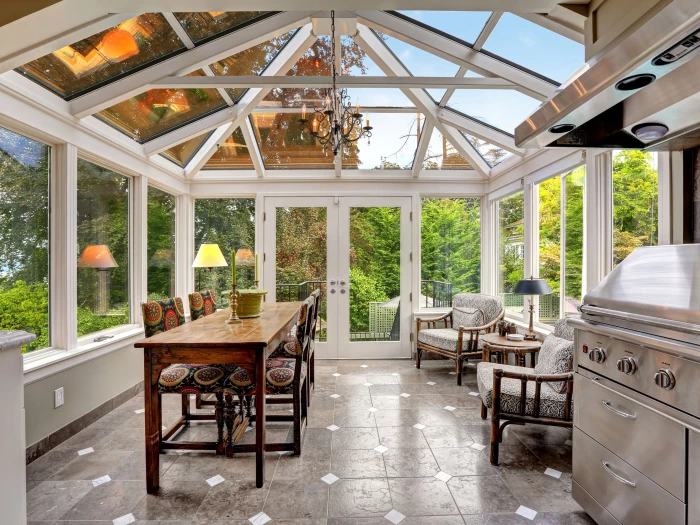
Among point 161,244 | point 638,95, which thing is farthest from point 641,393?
point 161,244

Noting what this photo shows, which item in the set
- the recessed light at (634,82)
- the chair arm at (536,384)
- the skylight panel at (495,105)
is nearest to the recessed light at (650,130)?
the recessed light at (634,82)

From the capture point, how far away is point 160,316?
A: 8.82ft

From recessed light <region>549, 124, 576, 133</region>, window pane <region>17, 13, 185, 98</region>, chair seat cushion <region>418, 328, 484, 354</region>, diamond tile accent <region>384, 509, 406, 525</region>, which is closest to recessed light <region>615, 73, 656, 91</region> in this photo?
recessed light <region>549, 124, 576, 133</region>

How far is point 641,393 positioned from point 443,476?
1226mm

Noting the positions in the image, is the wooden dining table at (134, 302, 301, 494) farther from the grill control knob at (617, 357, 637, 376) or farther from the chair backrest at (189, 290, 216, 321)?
the grill control knob at (617, 357, 637, 376)

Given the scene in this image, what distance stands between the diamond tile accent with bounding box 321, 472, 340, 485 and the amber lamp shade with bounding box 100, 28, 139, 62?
321 centimetres

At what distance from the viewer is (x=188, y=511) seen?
192 cm

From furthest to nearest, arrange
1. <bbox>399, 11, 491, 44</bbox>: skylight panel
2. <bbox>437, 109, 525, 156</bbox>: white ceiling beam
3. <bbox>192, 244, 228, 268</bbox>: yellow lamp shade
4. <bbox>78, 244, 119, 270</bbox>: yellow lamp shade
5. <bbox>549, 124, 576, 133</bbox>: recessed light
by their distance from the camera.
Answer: <bbox>437, 109, 525, 156</bbox>: white ceiling beam < <bbox>192, 244, 228, 268</bbox>: yellow lamp shade < <bbox>78, 244, 119, 270</bbox>: yellow lamp shade < <bbox>399, 11, 491, 44</bbox>: skylight panel < <bbox>549, 124, 576, 133</bbox>: recessed light

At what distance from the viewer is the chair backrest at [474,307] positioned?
4.34 m

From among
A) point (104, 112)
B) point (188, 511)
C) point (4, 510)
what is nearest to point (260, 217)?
point (104, 112)

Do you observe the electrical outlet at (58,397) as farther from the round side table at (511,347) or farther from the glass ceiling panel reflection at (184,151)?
the round side table at (511,347)

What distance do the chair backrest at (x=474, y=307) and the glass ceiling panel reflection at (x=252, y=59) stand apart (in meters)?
3.49

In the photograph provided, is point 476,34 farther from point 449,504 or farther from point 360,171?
point 449,504

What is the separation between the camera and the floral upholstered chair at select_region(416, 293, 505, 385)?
407cm
